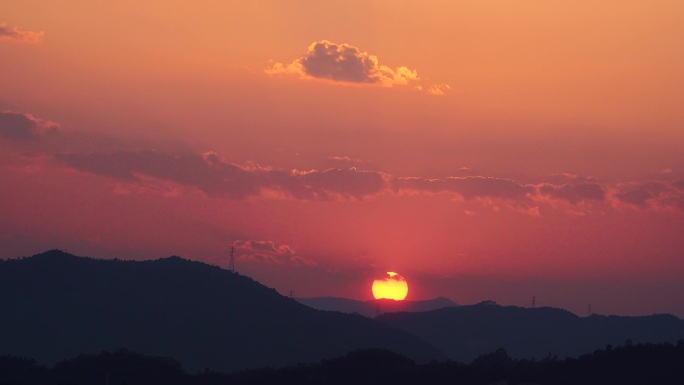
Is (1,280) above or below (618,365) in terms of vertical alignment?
above

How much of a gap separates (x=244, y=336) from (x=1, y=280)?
142 feet

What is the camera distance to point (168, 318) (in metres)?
175

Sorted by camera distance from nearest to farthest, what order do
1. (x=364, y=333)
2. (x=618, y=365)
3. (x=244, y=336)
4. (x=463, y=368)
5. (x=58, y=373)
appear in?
(x=618, y=365) → (x=463, y=368) → (x=58, y=373) → (x=244, y=336) → (x=364, y=333)

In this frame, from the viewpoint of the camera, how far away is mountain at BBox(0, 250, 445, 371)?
16262 centimetres

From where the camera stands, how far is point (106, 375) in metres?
110

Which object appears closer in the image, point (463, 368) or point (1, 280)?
point (463, 368)

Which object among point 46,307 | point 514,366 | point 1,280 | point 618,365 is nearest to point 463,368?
point 514,366

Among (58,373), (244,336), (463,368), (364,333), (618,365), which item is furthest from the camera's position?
(364,333)

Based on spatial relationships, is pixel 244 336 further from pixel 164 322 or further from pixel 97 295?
pixel 97 295

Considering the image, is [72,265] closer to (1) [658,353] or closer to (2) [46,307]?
(2) [46,307]

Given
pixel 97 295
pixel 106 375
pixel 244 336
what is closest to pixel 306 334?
pixel 244 336

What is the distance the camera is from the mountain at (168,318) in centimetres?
16262

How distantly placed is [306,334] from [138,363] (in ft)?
207

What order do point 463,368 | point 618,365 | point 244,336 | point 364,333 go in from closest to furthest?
point 618,365 → point 463,368 → point 244,336 → point 364,333
